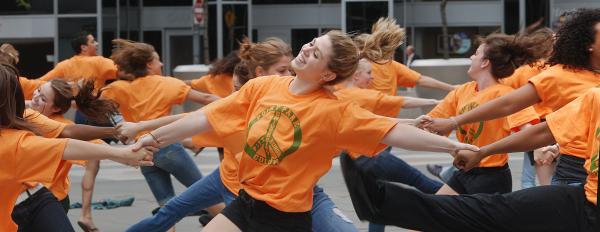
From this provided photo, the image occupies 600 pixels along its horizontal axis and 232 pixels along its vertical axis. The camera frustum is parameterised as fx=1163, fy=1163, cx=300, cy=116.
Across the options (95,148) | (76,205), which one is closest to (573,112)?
(95,148)

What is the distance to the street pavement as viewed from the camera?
10938 millimetres

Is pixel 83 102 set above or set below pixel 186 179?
above

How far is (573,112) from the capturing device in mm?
5559

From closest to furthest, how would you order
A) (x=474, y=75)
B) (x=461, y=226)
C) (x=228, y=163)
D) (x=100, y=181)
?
(x=461, y=226), (x=228, y=163), (x=474, y=75), (x=100, y=181)

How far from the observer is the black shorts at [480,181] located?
299 inches

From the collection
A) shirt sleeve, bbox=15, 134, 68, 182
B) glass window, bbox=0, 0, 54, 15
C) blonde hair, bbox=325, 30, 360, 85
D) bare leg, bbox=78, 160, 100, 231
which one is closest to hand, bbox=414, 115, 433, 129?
blonde hair, bbox=325, 30, 360, 85

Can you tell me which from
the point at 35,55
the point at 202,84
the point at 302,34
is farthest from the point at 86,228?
the point at 302,34

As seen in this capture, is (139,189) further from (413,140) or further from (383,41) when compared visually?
(413,140)

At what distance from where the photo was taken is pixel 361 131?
18.4ft

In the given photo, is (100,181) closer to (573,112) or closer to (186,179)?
(186,179)

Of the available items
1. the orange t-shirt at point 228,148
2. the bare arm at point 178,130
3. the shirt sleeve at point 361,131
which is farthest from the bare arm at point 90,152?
the shirt sleeve at point 361,131

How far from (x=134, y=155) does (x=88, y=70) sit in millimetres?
7248

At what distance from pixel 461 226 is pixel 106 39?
28.2 meters

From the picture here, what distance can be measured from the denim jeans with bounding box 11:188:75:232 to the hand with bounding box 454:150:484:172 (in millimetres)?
2064
